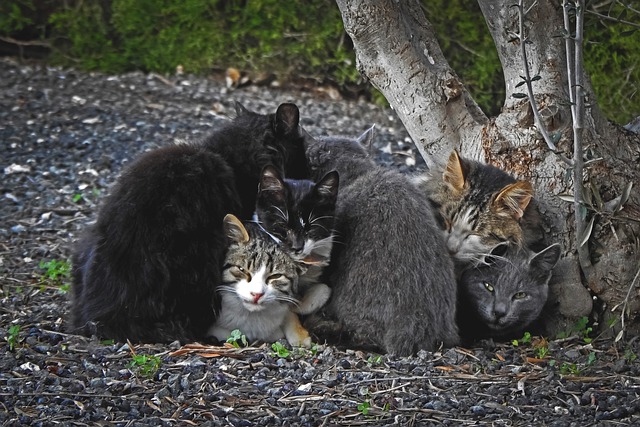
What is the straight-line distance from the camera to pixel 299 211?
4.85m

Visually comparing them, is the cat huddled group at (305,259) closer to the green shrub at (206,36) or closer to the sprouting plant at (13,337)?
the sprouting plant at (13,337)

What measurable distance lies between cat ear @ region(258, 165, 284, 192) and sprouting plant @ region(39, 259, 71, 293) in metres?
1.80

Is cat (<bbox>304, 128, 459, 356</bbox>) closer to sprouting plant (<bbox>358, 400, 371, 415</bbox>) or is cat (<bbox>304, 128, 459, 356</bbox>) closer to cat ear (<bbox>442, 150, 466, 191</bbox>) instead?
cat ear (<bbox>442, 150, 466, 191</bbox>)

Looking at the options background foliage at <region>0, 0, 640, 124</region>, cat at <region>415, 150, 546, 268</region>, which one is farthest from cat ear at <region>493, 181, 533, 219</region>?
background foliage at <region>0, 0, 640, 124</region>

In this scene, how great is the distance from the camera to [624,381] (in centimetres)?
440

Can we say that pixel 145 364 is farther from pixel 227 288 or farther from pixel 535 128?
pixel 535 128

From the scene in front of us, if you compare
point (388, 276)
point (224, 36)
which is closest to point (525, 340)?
point (388, 276)

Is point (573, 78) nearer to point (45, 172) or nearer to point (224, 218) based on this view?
point (224, 218)

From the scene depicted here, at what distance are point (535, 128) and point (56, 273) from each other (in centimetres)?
320

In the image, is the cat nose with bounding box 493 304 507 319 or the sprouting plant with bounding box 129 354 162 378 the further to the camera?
the cat nose with bounding box 493 304 507 319

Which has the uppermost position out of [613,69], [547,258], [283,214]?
[613,69]

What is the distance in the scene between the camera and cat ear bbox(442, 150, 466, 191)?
208 inches

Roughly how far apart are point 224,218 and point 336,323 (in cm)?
82

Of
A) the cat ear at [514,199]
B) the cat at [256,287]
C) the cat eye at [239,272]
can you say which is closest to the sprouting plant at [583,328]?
the cat ear at [514,199]
